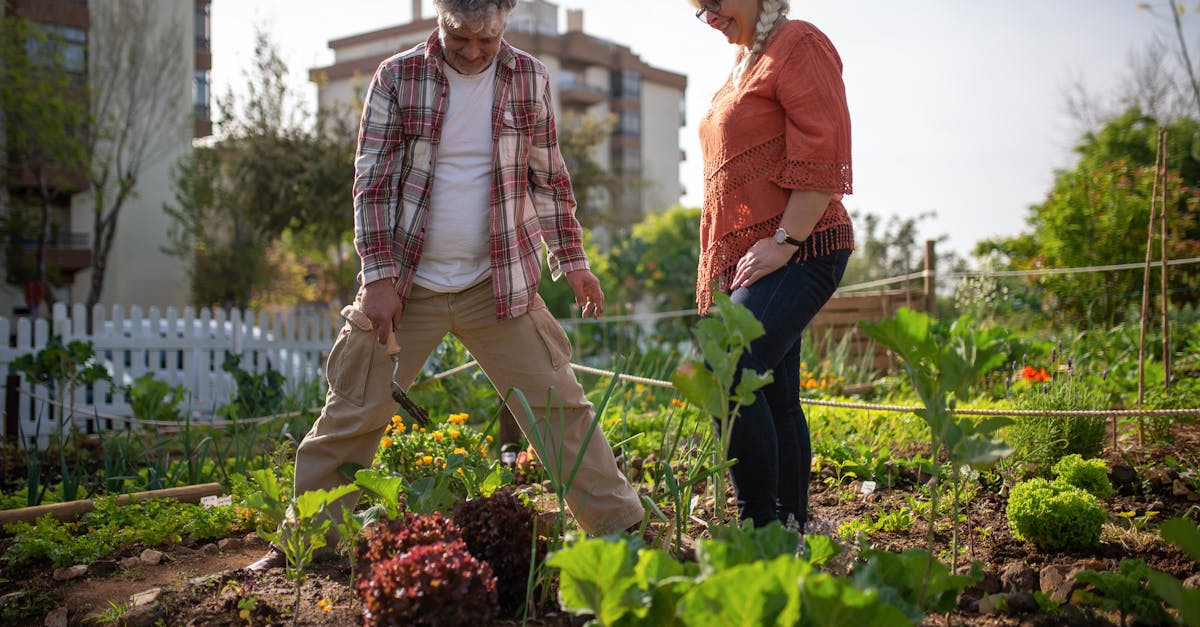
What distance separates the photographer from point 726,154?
82.0 inches

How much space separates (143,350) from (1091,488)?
809cm

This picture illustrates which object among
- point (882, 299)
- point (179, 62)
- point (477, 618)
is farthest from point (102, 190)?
point (477, 618)

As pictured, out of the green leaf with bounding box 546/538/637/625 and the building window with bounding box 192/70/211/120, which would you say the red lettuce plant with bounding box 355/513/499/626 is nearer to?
the green leaf with bounding box 546/538/637/625

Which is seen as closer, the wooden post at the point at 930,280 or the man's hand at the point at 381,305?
the man's hand at the point at 381,305

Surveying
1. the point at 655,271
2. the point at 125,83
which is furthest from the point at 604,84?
the point at 655,271

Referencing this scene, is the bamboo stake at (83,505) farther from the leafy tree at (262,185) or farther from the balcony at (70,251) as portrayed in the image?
the balcony at (70,251)

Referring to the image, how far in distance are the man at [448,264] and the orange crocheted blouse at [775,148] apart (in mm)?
473

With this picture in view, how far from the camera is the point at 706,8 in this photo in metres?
2.08

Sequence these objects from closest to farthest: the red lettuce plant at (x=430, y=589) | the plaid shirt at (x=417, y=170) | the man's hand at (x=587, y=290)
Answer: the red lettuce plant at (x=430, y=589)
the plaid shirt at (x=417, y=170)
the man's hand at (x=587, y=290)

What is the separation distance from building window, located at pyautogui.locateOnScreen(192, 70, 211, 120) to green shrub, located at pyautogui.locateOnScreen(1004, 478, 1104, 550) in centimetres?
2346

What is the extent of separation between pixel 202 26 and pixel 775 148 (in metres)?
30.0

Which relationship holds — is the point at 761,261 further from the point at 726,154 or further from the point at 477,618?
the point at 477,618

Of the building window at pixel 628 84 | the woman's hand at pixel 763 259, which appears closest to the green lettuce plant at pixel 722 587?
the woman's hand at pixel 763 259

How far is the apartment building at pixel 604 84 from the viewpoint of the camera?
36094 millimetres
